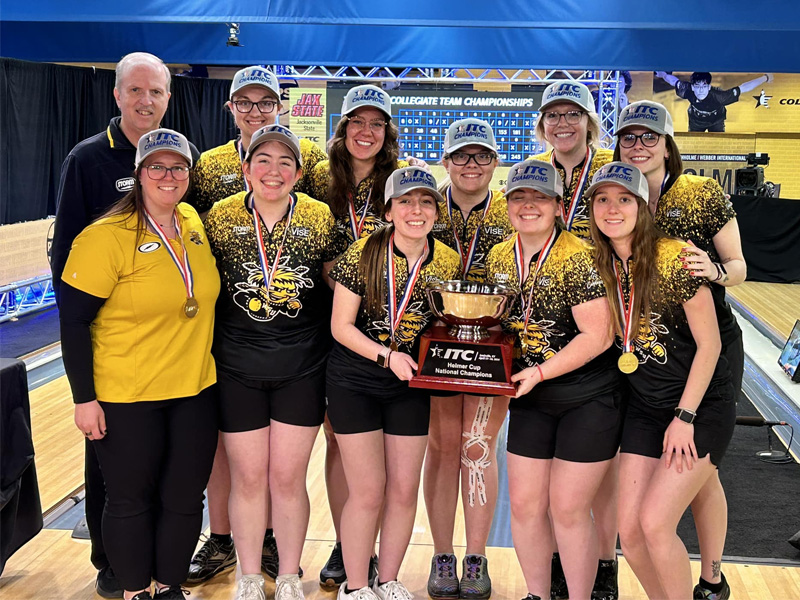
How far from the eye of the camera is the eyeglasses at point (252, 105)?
125 inches

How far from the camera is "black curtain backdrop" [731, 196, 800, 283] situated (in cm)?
1137

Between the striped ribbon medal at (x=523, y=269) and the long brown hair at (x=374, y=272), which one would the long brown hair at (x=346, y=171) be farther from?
the striped ribbon medal at (x=523, y=269)

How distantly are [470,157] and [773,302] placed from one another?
8.32 meters

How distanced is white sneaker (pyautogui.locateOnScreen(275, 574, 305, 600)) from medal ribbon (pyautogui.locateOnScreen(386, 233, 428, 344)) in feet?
3.22

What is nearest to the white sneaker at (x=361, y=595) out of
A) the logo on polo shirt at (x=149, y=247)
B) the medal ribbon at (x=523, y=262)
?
the medal ribbon at (x=523, y=262)

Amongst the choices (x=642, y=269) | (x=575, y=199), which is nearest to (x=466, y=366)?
(x=642, y=269)

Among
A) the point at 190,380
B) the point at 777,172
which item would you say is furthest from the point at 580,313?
the point at 777,172

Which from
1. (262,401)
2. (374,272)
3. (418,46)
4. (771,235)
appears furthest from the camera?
(771,235)

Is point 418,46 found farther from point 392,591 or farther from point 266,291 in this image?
point 392,591

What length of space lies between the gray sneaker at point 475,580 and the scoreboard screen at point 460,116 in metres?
6.97

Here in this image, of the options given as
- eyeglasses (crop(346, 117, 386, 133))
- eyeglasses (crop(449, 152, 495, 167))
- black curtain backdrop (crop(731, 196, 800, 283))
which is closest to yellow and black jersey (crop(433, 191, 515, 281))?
eyeglasses (crop(449, 152, 495, 167))

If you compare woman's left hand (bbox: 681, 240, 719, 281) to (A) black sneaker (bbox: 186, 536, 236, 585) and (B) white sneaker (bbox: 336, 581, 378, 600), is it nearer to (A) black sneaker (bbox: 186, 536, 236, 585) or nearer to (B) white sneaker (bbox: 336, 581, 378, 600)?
(B) white sneaker (bbox: 336, 581, 378, 600)

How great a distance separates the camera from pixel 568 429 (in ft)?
8.71

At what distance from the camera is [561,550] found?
9.02ft
